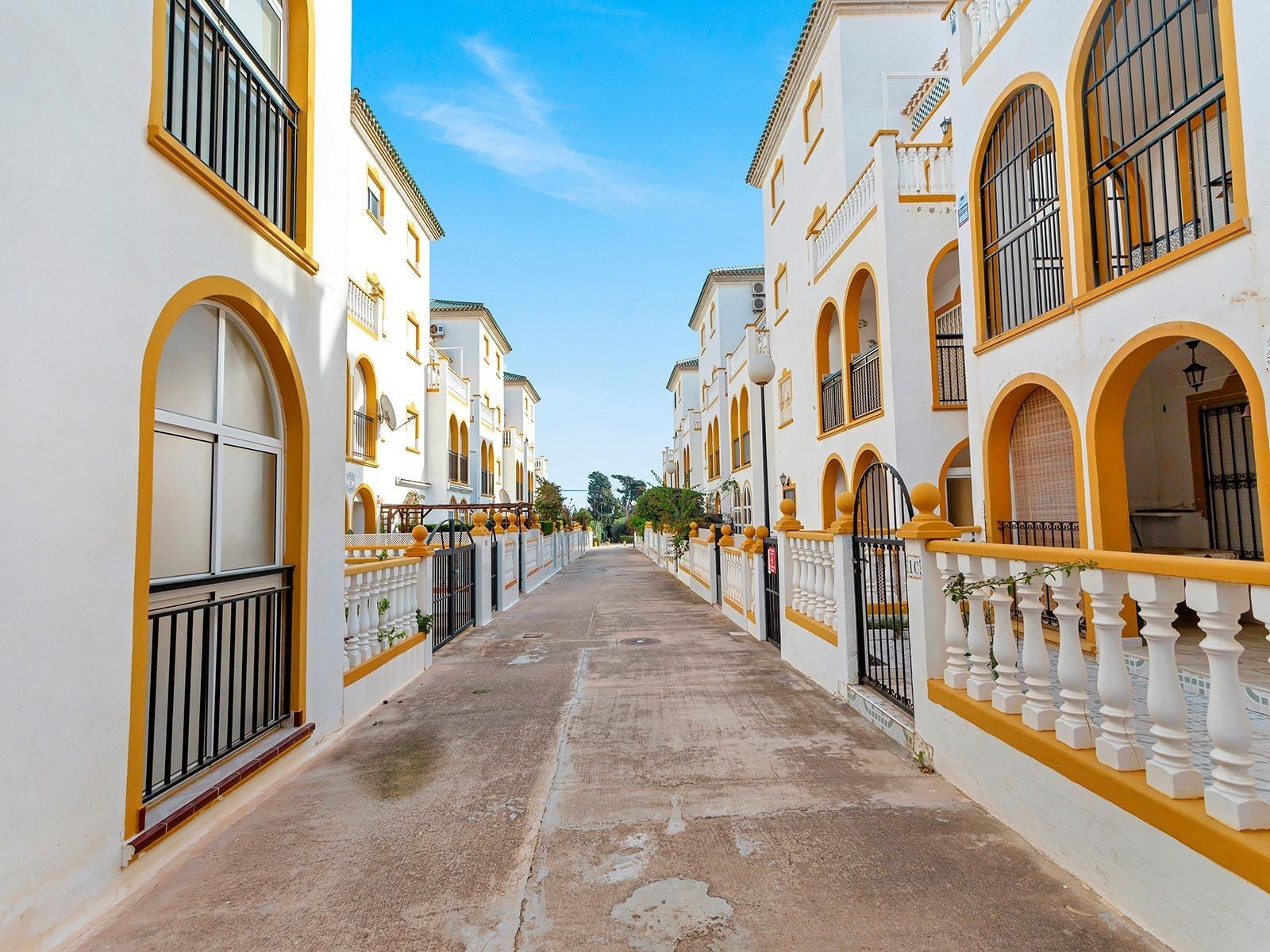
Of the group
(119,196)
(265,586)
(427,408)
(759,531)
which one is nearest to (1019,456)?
(759,531)

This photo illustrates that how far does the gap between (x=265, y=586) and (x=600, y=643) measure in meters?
4.76

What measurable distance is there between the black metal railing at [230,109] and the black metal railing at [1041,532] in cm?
733

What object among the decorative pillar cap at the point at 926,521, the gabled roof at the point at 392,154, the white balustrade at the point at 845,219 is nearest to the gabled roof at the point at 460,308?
the gabled roof at the point at 392,154

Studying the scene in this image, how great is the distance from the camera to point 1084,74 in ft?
20.4

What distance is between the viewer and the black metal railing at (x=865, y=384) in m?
10.6

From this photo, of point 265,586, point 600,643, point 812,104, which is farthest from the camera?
point 812,104

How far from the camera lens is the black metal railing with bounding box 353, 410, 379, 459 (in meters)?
15.4

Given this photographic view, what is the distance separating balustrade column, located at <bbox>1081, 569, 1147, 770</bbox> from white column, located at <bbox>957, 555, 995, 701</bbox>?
87 centimetres

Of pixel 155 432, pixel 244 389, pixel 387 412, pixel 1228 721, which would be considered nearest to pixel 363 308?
pixel 387 412

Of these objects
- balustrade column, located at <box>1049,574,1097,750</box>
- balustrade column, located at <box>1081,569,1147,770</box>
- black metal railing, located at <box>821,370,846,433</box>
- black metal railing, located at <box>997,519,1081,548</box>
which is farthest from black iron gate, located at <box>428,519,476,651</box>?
black metal railing, located at <box>821,370,846,433</box>

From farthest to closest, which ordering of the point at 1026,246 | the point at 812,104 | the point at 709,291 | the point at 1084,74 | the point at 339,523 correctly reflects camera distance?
the point at 709,291 < the point at 812,104 < the point at 1026,246 < the point at 1084,74 < the point at 339,523

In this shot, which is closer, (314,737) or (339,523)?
(314,737)

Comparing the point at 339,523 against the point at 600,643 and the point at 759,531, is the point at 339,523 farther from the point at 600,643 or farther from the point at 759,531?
the point at 759,531

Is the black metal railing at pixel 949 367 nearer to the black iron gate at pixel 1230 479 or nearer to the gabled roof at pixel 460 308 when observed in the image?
the black iron gate at pixel 1230 479
